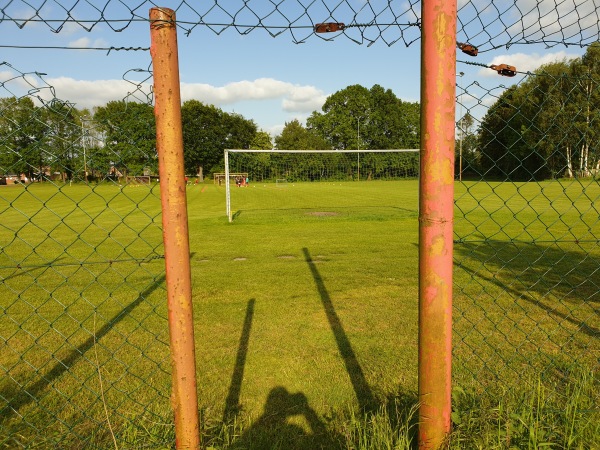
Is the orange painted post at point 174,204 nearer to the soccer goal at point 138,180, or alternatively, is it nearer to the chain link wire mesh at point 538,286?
the soccer goal at point 138,180

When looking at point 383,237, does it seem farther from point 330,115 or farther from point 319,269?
point 330,115

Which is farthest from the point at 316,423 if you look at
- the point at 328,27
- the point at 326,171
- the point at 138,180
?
the point at 326,171

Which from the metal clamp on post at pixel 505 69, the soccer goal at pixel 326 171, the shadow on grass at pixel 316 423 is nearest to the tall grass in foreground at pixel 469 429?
the shadow on grass at pixel 316 423

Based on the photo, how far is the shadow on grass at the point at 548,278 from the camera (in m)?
4.68

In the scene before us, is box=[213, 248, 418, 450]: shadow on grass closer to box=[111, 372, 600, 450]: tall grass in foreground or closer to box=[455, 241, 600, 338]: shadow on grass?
box=[111, 372, 600, 450]: tall grass in foreground

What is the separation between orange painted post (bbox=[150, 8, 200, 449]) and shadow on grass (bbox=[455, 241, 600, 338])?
8.42ft

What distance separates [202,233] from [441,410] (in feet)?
35.8

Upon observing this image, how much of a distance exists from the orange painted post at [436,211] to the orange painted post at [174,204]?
98cm

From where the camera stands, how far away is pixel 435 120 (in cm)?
173

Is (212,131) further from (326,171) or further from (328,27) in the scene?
(328,27)

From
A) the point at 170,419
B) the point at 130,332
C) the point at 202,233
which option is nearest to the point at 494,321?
the point at 170,419

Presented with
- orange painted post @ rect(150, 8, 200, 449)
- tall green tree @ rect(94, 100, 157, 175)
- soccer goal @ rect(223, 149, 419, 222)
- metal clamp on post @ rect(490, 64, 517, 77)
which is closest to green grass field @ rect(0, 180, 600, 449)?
tall green tree @ rect(94, 100, 157, 175)

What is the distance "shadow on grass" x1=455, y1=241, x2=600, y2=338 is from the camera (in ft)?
15.4

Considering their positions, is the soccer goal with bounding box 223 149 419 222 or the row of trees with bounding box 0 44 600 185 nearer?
the row of trees with bounding box 0 44 600 185
